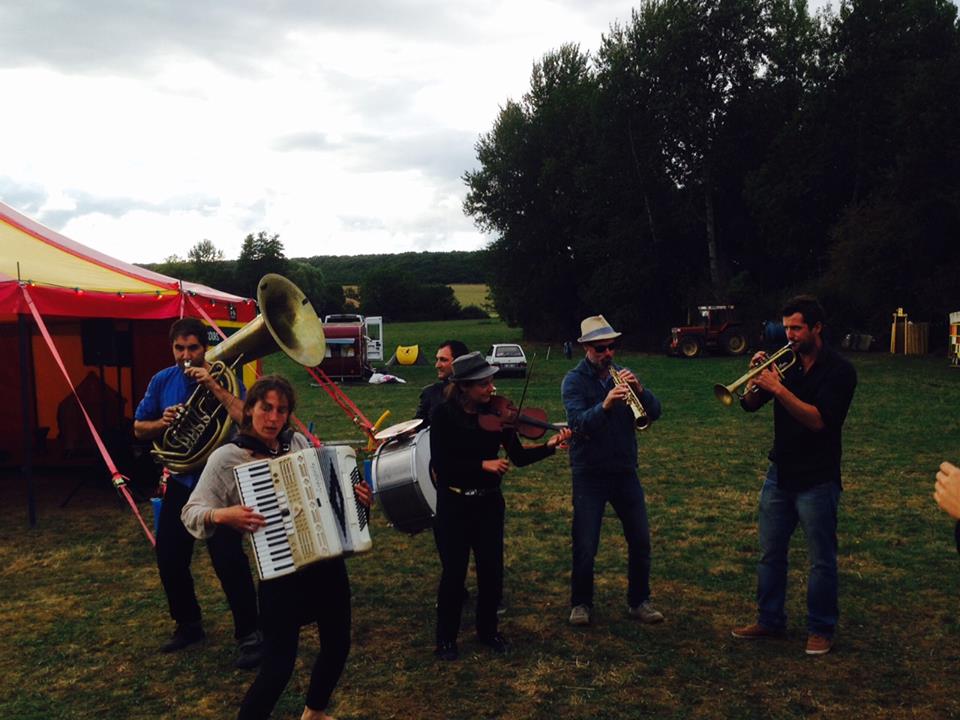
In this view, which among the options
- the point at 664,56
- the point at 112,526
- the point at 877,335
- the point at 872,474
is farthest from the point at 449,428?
the point at 664,56

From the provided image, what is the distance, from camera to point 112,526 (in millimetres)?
8398

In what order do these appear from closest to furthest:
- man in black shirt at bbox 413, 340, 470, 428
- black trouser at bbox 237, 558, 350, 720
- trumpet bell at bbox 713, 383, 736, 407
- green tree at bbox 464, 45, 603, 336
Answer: black trouser at bbox 237, 558, 350, 720 < trumpet bell at bbox 713, 383, 736, 407 < man in black shirt at bbox 413, 340, 470, 428 < green tree at bbox 464, 45, 603, 336

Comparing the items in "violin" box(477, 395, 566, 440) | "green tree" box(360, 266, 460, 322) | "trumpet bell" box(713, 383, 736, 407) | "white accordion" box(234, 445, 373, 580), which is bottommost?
"white accordion" box(234, 445, 373, 580)

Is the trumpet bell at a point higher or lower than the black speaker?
lower

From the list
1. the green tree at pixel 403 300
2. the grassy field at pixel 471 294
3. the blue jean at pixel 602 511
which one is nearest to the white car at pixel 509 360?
the blue jean at pixel 602 511

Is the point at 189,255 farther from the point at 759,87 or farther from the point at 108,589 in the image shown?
the point at 108,589

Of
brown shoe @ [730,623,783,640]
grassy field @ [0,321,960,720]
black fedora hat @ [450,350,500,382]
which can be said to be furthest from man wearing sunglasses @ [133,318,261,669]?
brown shoe @ [730,623,783,640]

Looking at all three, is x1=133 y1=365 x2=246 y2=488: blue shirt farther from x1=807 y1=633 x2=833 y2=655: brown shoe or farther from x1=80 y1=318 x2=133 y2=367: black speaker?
x1=80 y1=318 x2=133 y2=367: black speaker

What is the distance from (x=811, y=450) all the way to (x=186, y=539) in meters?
3.66

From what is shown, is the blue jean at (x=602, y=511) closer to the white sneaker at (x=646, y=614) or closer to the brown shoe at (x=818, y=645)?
the white sneaker at (x=646, y=614)

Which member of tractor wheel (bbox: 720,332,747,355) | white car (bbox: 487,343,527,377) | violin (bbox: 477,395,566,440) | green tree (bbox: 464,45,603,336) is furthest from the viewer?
green tree (bbox: 464,45,603,336)

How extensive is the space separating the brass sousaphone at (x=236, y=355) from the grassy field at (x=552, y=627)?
1.30 meters

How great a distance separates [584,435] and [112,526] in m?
A: 5.63

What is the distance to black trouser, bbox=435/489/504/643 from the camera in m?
4.88
